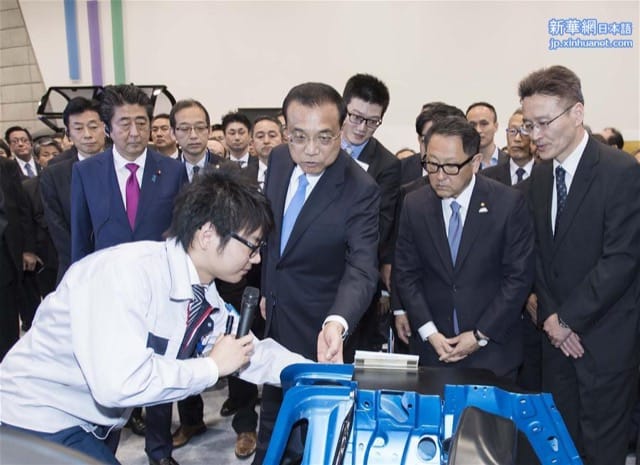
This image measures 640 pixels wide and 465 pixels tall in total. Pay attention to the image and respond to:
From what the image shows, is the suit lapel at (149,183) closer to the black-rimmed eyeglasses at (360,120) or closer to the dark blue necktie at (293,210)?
the dark blue necktie at (293,210)

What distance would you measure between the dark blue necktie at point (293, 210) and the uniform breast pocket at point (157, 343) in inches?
28.9

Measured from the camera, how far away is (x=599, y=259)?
2064 mm

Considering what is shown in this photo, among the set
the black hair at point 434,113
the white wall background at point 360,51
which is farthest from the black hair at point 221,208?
the white wall background at point 360,51

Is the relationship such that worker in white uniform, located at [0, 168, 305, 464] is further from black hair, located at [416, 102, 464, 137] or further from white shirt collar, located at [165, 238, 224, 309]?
black hair, located at [416, 102, 464, 137]

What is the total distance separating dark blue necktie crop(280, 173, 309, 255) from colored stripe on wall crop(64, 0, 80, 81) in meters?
8.16

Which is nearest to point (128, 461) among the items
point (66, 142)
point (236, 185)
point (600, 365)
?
point (236, 185)

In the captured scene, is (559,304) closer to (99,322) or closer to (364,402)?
(364,402)

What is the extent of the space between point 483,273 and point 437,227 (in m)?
0.24

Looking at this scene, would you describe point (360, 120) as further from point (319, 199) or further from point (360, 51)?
point (360, 51)

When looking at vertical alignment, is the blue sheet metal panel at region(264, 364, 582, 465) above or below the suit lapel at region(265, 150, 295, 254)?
below

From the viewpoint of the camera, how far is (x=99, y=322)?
4.00ft

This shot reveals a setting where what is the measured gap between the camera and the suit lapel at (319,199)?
1981mm

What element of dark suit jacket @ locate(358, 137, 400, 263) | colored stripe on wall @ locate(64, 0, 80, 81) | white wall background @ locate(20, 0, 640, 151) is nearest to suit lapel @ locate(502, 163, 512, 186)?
dark suit jacket @ locate(358, 137, 400, 263)

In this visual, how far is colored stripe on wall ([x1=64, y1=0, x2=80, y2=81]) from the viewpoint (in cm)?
885
